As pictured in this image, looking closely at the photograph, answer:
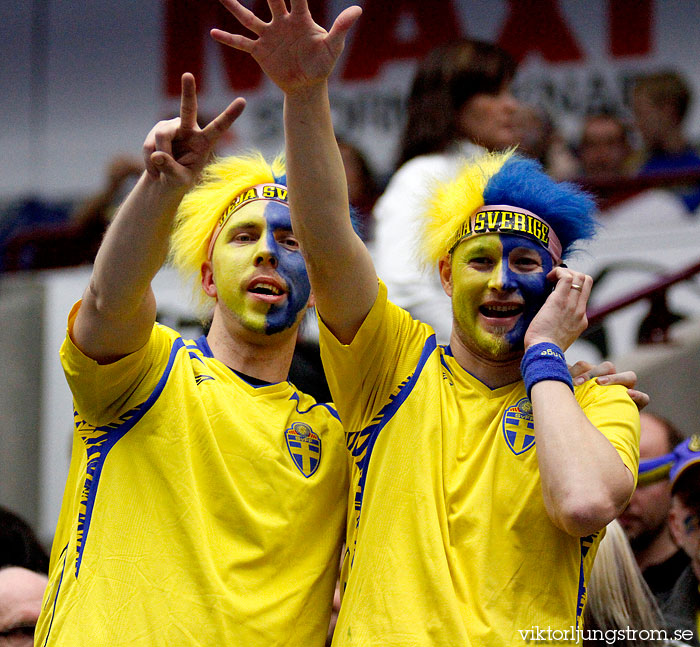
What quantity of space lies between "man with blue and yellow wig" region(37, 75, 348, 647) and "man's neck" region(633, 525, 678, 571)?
54.4 inches

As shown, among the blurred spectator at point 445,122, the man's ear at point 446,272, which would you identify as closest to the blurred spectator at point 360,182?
the blurred spectator at point 445,122

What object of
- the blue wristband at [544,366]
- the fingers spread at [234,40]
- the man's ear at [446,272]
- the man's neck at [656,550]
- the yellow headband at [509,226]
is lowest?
the man's neck at [656,550]

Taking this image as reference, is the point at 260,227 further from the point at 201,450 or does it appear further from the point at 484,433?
the point at 484,433

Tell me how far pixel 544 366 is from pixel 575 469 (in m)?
0.28

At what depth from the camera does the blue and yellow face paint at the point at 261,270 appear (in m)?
2.99

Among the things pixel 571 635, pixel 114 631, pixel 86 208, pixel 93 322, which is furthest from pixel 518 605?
pixel 86 208

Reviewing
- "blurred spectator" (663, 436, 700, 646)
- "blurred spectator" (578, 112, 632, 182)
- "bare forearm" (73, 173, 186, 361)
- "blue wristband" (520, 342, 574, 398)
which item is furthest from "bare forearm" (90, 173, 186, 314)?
"blurred spectator" (578, 112, 632, 182)

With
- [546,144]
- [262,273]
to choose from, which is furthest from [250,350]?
[546,144]

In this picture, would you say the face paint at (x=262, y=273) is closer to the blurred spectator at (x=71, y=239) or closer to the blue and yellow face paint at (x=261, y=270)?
the blue and yellow face paint at (x=261, y=270)

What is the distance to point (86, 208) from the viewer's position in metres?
8.98

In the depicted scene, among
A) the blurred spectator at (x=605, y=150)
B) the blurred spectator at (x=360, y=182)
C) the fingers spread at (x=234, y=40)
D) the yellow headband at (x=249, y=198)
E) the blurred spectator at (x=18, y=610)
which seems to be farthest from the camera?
the blurred spectator at (x=605, y=150)

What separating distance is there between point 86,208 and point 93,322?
6611 mm

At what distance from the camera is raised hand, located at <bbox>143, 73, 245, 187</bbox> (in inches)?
99.0

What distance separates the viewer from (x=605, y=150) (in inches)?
297
